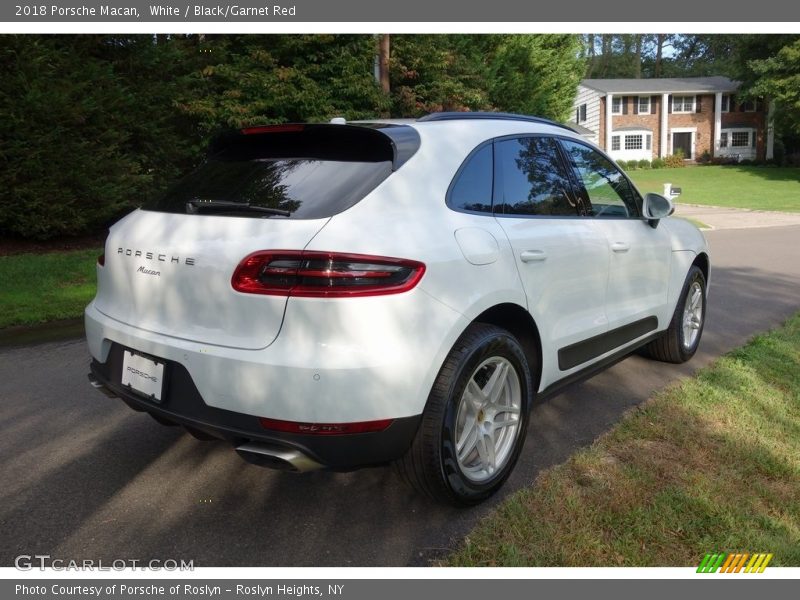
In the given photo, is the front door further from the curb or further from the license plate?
the license plate

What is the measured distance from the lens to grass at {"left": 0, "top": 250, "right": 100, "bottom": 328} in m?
7.57

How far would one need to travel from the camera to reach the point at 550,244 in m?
3.57

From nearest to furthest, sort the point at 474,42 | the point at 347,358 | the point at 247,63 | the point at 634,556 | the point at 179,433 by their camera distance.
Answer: the point at 347,358, the point at 634,556, the point at 179,433, the point at 247,63, the point at 474,42

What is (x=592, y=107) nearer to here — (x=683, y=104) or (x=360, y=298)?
(x=683, y=104)

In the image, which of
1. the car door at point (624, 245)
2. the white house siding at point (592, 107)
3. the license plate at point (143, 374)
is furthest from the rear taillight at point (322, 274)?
the white house siding at point (592, 107)

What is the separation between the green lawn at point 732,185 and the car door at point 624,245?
74.4ft

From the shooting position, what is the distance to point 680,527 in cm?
295

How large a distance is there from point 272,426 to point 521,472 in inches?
60.7

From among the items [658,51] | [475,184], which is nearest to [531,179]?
[475,184]

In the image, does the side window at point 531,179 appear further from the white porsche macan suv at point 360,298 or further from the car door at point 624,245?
the car door at point 624,245

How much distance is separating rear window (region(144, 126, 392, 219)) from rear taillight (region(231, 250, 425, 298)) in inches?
8.5

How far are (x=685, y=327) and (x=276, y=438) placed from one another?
4.01 m

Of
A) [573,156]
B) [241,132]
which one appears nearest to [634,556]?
[573,156]

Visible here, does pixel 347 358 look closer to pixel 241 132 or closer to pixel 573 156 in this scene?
pixel 241 132
